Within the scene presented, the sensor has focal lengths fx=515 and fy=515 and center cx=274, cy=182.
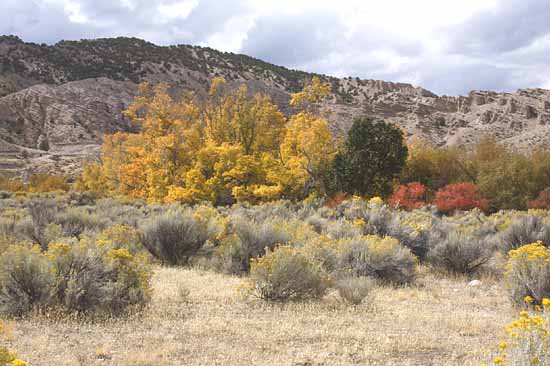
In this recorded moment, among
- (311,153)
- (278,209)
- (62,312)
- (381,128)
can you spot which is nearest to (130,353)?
(62,312)

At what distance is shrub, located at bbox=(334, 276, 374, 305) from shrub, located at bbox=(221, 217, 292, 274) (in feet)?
9.95

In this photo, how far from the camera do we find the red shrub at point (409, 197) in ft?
105

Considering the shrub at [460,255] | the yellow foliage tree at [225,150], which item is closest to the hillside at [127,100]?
the yellow foliage tree at [225,150]

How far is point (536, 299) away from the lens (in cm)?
915

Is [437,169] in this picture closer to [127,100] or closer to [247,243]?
[247,243]

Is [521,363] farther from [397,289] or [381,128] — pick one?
[381,128]

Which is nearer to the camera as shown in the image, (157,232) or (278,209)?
(157,232)

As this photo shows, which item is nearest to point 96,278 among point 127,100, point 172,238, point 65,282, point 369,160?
point 65,282

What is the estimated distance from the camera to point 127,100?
10306cm

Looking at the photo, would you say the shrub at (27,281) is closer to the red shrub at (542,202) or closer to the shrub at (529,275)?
the shrub at (529,275)

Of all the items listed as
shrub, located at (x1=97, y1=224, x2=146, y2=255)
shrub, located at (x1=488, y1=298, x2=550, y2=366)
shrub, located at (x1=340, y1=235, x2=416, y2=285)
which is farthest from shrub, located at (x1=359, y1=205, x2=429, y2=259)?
shrub, located at (x1=488, y1=298, x2=550, y2=366)

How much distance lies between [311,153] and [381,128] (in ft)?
18.3

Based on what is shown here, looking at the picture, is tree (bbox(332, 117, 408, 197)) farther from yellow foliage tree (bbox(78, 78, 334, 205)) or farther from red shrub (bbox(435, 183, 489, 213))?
red shrub (bbox(435, 183, 489, 213))

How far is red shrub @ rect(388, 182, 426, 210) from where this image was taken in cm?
3191
